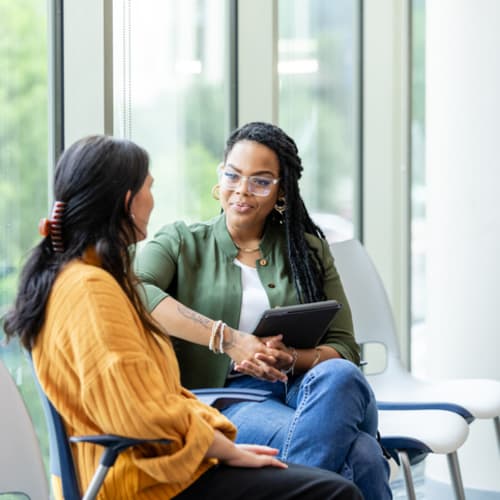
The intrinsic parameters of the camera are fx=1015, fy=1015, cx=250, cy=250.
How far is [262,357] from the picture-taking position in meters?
2.47

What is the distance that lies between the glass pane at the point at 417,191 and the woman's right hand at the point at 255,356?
2.67 meters

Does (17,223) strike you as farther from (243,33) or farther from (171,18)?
(243,33)

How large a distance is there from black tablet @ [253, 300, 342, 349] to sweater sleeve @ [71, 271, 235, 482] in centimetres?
58

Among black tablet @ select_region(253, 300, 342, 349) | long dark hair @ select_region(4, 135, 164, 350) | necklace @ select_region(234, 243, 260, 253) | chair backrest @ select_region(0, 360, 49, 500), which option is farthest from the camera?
necklace @ select_region(234, 243, 260, 253)

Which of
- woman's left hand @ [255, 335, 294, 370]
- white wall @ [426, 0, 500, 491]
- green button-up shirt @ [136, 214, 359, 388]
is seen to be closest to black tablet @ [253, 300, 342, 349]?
woman's left hand @ [255, 335, 294, 370]

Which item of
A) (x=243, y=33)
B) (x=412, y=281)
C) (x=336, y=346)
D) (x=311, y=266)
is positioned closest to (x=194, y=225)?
(x=311, y=266)

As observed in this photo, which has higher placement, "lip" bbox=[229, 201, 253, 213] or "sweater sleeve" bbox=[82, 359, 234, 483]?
"lip" bbox=[229, 201, 253, 213]

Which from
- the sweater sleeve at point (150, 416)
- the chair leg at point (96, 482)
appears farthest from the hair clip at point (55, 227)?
the chair leg at point (96, 482)

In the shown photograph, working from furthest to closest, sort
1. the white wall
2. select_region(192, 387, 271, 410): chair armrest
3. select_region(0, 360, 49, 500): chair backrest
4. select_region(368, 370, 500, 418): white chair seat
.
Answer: the white wall
select_region(368, 370, 500, 418): white chair seat
select_region(192, 387, 271, 410): chair armrest
select_region(0, 360, 49, 500): chair backrest

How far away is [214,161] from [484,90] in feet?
3.55

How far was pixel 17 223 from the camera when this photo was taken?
279 centimetres

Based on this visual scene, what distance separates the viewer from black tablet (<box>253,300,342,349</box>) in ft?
7.98

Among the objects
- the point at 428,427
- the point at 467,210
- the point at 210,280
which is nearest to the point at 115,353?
the point at 210,280

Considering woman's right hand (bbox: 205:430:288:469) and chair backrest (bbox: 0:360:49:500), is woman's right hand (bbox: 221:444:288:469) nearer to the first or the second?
woman's right hand (bbox: 205:430:288:469)
